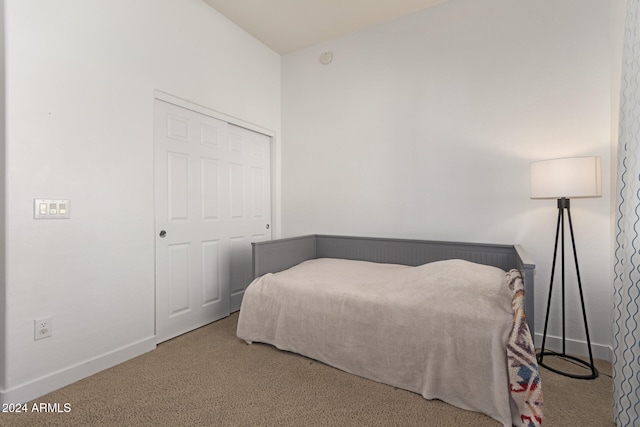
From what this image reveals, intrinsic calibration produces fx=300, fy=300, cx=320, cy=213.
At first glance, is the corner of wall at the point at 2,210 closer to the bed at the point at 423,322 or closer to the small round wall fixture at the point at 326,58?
the bed at the point at 423,322

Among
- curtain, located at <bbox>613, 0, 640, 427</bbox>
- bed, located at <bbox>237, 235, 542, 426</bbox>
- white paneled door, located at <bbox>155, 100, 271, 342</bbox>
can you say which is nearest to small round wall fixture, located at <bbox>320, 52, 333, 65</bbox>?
white paneled door, located at <bbox>155, 100, 271, 342</bbox>

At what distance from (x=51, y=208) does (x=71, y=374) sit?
974mm

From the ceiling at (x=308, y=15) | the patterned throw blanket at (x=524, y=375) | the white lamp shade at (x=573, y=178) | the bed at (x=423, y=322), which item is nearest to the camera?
the patterned throw blanket at (x=524, y=375)

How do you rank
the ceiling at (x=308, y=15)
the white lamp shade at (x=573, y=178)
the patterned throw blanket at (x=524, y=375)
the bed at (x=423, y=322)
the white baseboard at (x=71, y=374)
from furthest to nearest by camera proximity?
1. the ceiling at (x=308, y=15)
2. the white lamp shade at (x=573, y=178)
3. the white baseboard at (x=71, y=374)
4. the bed at (x=423, y=322)
5. the patterned throw blanket at (x=524, y=375)

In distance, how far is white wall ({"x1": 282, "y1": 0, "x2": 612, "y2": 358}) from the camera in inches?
82.7

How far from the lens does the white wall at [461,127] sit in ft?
6.89

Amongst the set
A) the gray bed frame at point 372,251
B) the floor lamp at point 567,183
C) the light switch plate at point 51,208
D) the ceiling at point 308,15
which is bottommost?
the gray bed frame at point 372,251

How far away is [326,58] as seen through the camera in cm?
318

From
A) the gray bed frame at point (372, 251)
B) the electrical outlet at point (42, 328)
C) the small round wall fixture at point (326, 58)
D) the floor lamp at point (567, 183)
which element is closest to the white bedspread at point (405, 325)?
the gray bed frame at point (372, 251)

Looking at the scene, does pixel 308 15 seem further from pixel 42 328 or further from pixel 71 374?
pixel 71 374

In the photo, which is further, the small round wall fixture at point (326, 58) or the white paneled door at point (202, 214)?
the small round wall fixture at point (326, 58)

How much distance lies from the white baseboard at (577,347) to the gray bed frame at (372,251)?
1.86 ft

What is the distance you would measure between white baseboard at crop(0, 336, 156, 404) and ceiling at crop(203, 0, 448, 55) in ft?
9.24

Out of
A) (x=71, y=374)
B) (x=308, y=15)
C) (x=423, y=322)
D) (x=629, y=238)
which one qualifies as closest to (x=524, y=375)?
(x=423, y=322)
